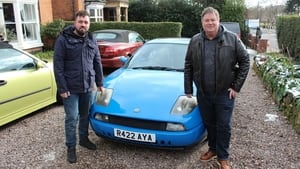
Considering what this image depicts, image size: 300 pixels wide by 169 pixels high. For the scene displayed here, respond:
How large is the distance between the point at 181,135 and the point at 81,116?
4.25 ft

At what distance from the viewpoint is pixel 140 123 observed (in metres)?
3.58

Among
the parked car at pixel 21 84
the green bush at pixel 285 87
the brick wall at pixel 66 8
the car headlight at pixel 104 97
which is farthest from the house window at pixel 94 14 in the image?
the car headlight at pixel 104 97

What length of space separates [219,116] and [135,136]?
988 mm

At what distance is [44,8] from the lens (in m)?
15.3

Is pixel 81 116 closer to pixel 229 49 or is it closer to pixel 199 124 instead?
pixel 199 124

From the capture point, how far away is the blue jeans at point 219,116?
3.31m

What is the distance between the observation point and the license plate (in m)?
3.54

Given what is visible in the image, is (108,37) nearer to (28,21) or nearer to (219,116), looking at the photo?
(28,21)

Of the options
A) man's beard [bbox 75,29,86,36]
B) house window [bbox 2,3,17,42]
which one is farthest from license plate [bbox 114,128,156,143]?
house window [bbox 2,3,17,42]

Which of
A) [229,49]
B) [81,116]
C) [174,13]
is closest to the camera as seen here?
[229,49]

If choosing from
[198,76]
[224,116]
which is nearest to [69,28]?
[198,76]

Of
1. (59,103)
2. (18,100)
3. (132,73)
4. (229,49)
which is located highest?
(229,49)

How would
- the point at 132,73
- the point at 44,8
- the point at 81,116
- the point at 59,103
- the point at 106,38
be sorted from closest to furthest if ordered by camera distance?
the point at 81,116, the point at 132,73, the point at 59,103, the point at 106,38, the point at 44,8

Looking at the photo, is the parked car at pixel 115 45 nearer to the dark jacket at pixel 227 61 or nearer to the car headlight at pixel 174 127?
the car headlight at pixel 174 127
